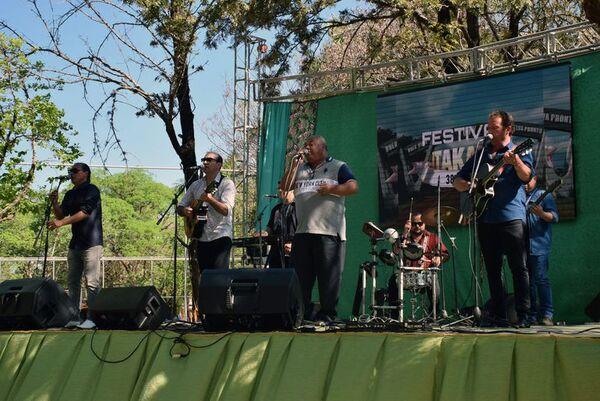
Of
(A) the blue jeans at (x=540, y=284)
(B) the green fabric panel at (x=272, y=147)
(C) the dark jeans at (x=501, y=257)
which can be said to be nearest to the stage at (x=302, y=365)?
(C) the dark jeans at (x=501, y=257)

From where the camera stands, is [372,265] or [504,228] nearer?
[504,228]

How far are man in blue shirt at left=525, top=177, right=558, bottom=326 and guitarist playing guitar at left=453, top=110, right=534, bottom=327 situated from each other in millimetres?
1807

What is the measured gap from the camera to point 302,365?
4.16 metres

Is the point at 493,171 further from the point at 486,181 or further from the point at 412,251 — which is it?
the point at 412,251

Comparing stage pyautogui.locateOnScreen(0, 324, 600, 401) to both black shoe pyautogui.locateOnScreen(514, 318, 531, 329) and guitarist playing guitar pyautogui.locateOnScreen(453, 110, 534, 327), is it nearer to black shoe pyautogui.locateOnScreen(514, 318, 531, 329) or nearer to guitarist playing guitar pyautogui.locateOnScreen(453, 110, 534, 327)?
black shoe pyautogui.locateOnScreen(514, 318, 531, 329)

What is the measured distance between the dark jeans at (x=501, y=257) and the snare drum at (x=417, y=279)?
7.90ft

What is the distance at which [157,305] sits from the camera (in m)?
5.25

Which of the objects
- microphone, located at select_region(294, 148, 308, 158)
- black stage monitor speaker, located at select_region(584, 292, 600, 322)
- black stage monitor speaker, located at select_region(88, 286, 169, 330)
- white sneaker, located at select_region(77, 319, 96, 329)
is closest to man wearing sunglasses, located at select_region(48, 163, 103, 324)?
white sneaker, located at select_region(77, 319, 96, 329)

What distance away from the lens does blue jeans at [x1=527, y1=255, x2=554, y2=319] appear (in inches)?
286

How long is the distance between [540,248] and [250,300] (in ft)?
11.9

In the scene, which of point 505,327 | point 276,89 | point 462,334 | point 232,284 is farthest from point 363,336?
point 276,89

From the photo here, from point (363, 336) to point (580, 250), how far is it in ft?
15.9

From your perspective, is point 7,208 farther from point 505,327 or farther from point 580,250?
point 505,327

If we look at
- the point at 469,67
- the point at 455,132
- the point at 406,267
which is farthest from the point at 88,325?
the point at 469,67
